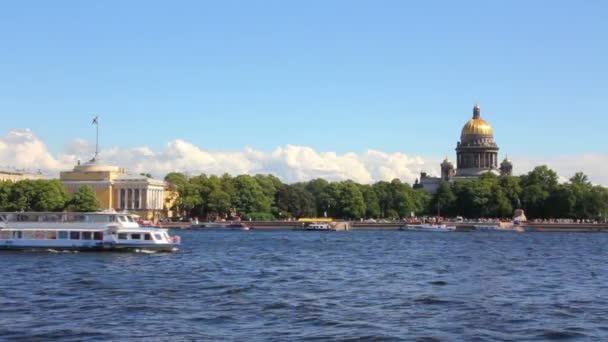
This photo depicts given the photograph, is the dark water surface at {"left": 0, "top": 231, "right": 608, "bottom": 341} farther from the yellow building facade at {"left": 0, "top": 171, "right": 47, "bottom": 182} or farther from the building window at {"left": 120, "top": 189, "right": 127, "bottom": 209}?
the yellow building facade at {"left": 0, "top": 171, "right": 47, "bottom": 182}

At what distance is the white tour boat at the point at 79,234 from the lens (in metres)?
58.6

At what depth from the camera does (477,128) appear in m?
177

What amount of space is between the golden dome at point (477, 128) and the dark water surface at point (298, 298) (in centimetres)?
12373

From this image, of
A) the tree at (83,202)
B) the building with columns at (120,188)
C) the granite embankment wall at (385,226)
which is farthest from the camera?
the building with columns at (120,188)

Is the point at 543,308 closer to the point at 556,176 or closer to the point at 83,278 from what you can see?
the point at 83,278

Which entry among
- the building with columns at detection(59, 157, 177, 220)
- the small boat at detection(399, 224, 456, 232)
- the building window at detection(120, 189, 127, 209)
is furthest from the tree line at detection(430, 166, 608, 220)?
the building window at detection(120, 189, 127, 209)

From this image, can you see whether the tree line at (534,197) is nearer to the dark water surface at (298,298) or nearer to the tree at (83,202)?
the tree at (83,202)

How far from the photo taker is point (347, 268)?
47.3 m

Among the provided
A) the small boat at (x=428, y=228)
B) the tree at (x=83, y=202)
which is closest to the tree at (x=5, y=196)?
the tree at (x=83, y=202)

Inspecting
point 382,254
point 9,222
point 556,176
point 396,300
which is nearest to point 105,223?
point 9,222

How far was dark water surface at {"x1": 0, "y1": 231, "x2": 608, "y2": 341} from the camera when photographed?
84.7 ft

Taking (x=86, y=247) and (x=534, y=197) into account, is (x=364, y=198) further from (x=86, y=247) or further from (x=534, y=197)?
(x=86, y=247)

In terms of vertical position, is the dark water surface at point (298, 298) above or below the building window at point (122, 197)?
below

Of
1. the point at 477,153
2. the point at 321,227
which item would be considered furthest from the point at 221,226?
the point at 477,153
